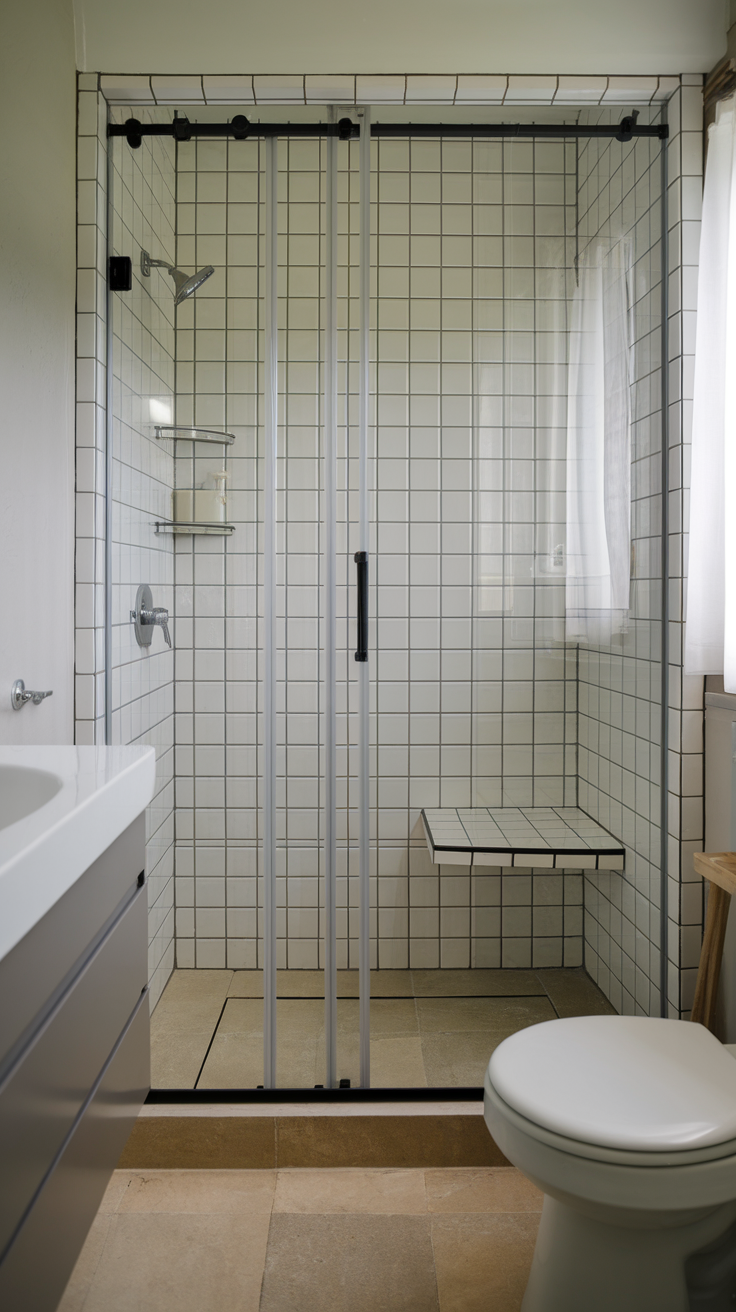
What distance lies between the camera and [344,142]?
1699 millimetres

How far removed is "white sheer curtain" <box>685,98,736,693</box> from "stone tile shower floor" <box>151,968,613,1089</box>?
873 mm

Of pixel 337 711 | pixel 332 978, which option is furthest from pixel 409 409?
pixel 332 978

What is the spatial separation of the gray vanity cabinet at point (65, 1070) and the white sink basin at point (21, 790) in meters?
0.12

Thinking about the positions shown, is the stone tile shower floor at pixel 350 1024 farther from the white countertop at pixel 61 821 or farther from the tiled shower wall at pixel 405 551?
the white countertop at pixel 61 821

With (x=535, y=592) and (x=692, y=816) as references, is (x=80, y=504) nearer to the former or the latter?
(x=535, y=592)

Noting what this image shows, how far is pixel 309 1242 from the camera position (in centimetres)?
145

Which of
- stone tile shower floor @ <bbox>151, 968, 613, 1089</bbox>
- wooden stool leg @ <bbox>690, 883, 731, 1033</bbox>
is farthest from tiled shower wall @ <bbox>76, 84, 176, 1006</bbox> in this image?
wooden stool leg @ <bbox>690, 883, 731, 1033</bbox>

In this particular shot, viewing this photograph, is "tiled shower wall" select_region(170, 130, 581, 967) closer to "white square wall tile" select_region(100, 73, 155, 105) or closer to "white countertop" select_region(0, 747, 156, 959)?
"white square wall tile" select_region(100, 73, 155, 105)

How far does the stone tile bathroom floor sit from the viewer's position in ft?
4.37

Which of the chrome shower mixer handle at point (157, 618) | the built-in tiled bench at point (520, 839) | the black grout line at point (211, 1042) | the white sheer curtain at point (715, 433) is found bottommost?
the black grout line at point (211, 1042)

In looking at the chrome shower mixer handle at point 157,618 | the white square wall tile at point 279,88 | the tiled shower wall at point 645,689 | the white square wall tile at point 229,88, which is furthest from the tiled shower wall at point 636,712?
the chrome shower mixer handle at point 157,618

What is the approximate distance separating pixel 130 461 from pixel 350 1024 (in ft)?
4.54

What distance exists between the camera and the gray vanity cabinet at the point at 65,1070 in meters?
0.67

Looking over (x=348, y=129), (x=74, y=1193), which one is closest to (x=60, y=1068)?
(x=74, y=1193)
